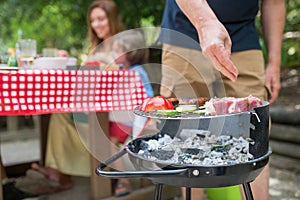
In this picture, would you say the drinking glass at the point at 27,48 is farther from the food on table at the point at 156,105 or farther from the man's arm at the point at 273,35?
the man's arm at the point at 273,35

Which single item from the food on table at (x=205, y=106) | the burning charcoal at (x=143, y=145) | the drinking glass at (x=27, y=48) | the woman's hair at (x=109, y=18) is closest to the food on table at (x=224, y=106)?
the food on table at (x=205, y=106)

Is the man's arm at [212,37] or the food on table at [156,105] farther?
the food on table at [156,105]

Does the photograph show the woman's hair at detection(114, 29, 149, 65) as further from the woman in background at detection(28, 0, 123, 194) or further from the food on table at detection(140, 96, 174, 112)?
the food on table at detection(140, 96, 174, 112)

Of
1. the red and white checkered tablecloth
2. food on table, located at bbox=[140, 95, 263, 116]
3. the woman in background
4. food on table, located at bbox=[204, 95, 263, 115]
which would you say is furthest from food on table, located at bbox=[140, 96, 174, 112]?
the woman in background

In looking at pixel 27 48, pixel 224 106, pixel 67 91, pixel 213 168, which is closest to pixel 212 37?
pixel 224 106

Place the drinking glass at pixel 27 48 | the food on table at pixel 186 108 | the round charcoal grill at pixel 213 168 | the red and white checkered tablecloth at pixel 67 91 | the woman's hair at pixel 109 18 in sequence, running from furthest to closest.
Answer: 1. the woman's hair at pixel 109 18
2. the drinking glass at pixel 27 48
3. the red and white checkered tablecloth at pixel 67 91
4. the food on table at pixel 186 108
5. the round charcoal grill at pixel 213 168

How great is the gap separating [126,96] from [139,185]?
71 cm

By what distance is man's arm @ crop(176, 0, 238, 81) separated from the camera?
0.97m

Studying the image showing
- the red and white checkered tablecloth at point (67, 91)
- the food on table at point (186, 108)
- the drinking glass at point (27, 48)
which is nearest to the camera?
the food on table at point (186, 108)

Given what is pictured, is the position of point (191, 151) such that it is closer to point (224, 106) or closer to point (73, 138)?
point (224, 106)

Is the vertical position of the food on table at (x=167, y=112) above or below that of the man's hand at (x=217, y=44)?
below

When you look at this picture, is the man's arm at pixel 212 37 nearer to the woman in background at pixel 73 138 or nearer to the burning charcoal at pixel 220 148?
the burning charcoal at pixel 220 148

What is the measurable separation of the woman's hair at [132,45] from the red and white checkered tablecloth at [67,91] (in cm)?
53

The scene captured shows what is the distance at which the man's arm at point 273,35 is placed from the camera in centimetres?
163
